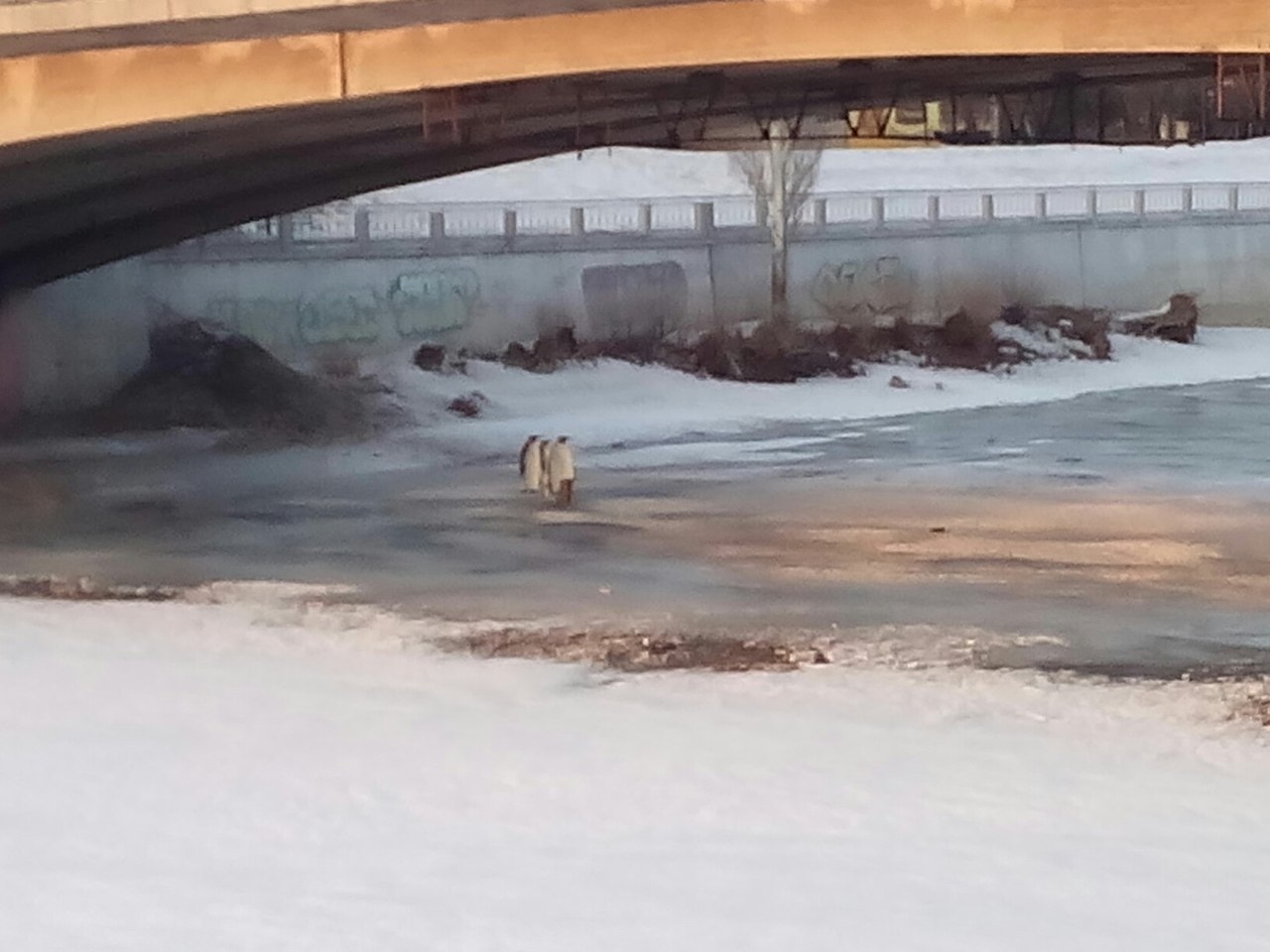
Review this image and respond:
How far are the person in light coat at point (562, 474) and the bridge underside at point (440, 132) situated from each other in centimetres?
394

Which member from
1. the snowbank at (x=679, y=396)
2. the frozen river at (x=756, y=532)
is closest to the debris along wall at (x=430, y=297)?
the snowbank at (x=679, y=396)

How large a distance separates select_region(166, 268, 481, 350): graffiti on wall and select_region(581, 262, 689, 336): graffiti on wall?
2.91m

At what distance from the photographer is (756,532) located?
2250 centimetres

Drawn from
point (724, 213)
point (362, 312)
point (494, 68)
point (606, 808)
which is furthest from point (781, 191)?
point (606, 808)

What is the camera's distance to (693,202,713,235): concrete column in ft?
150

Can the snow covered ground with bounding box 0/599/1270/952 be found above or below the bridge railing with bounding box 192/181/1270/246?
below

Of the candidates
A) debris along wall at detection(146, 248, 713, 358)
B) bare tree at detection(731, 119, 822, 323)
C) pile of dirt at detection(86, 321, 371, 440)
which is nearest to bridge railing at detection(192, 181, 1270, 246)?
bare tree at detection(731, 119, 822, 323)

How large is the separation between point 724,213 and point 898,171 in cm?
1597

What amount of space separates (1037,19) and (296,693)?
24.5 ft

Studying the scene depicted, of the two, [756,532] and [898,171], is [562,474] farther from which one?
[898,171]

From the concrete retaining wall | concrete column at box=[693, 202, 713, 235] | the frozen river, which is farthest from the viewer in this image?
concrete column at box=[693, 202, 713, 235]

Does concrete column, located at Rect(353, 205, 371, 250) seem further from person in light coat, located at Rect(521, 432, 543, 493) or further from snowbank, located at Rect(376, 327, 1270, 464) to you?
person in light coat, located at Rect(521, 432, 543, 493)

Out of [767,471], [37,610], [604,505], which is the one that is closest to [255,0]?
[37,610]

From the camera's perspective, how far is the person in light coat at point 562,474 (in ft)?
83.3
